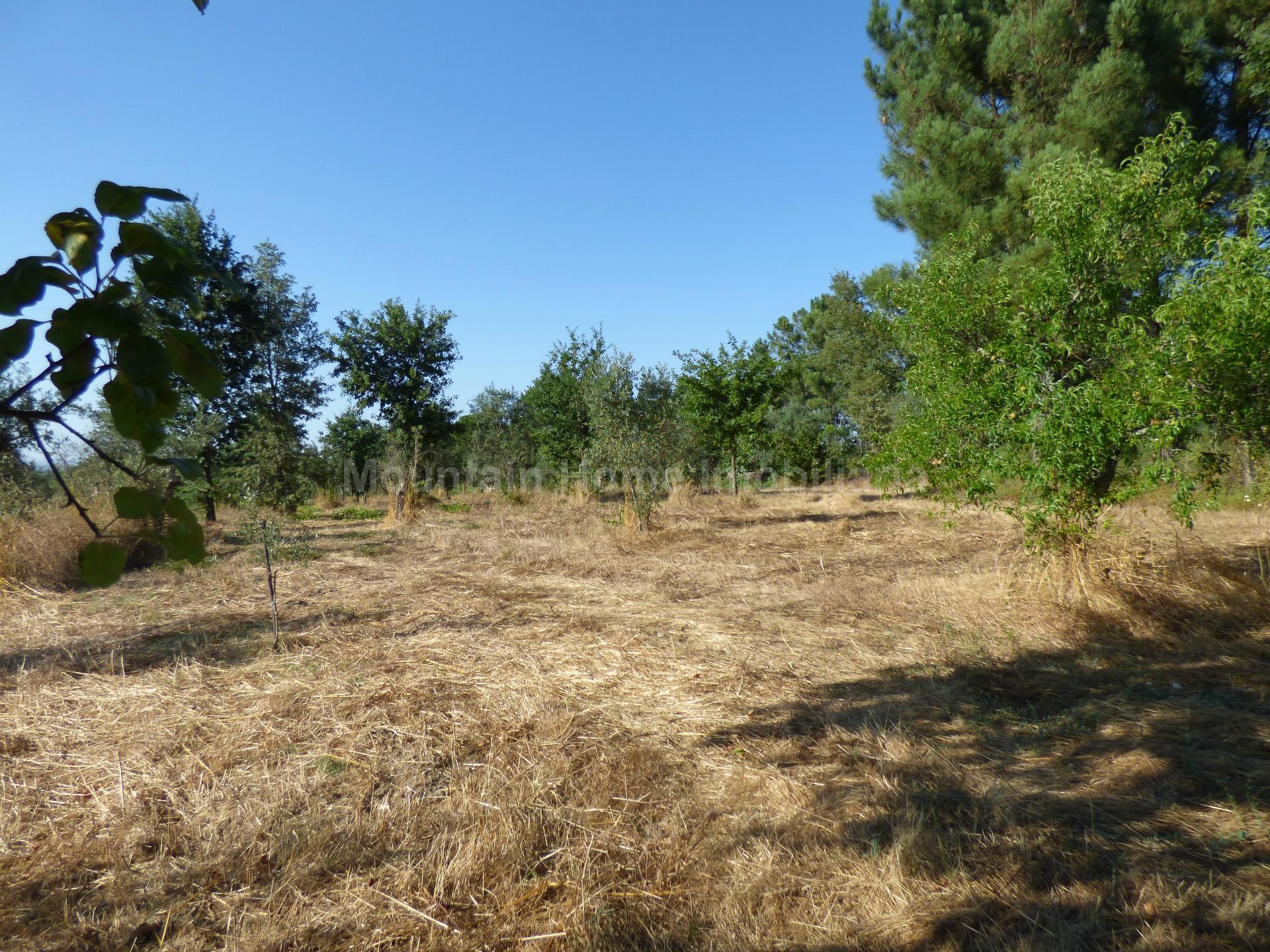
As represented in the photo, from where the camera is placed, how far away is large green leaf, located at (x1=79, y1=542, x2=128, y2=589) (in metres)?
0.82

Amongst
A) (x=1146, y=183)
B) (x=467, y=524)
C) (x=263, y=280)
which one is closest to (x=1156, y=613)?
(x=1146, y=183)

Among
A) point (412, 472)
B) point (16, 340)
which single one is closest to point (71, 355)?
point (16, 340)

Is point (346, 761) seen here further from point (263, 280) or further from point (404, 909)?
point (263, 280)

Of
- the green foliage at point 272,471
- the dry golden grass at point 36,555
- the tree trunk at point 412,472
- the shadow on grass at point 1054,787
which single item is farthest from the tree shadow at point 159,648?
the tree trunk at point 412,472

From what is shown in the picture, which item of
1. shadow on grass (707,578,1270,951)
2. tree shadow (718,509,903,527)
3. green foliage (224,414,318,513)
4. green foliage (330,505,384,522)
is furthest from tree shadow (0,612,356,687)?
green foliage (330,505,384,522)

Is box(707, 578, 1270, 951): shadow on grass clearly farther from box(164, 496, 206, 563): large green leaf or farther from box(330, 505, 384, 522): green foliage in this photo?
box(330, 505, 384, 522): green foliage

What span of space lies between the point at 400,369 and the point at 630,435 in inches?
322

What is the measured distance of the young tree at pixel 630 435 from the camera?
12.2 meters

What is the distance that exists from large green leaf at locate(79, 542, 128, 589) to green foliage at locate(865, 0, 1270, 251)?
31.7 ft

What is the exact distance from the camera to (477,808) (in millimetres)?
2957

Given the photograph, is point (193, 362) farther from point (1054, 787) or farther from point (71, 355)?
point (1054, 787)

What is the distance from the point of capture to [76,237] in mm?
842

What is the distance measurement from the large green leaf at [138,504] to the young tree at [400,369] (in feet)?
54.1

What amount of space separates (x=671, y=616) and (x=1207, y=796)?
159 inches
